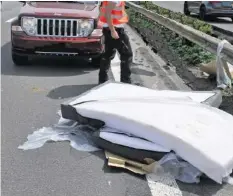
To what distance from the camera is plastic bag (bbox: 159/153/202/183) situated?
12.5 feet

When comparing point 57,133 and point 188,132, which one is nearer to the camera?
point 188,132

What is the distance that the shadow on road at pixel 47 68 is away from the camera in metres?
8.15

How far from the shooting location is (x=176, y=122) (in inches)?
166

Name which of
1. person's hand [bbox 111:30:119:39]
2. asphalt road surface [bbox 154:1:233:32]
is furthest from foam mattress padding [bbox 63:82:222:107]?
asphalt road surface [bbox 154:1:233:32]

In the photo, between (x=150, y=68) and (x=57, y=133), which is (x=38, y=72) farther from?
(x=57, y=133)

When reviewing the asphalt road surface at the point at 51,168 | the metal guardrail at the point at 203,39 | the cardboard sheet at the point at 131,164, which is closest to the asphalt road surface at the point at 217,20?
the metal guardrail at the point at 203,39

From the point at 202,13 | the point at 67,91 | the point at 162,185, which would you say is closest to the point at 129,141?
the point at 162,185

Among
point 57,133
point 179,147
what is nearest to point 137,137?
point 179,147

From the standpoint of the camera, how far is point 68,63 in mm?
9094

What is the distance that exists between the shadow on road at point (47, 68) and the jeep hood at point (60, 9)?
988mm

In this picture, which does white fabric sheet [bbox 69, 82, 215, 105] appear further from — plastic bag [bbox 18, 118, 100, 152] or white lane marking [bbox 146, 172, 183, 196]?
white lane marking [bbox 146, 172, 183, 196]

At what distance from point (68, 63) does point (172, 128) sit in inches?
208

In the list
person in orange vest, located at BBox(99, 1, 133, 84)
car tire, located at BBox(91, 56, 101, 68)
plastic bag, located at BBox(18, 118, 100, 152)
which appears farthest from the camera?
car tire, located at BBox(91, 56, 101, 68)

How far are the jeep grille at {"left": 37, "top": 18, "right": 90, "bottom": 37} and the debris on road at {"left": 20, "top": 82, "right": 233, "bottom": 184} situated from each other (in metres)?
3.19
